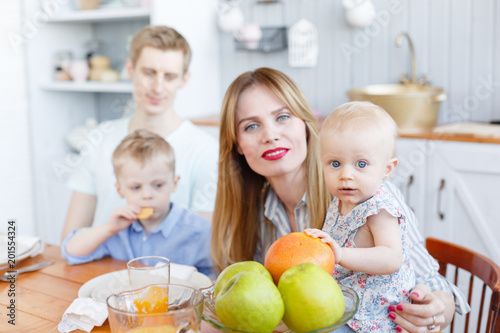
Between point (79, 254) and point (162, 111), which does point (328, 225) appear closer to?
point (79, 254)

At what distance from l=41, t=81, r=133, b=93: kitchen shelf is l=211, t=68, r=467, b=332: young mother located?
70.9 inches

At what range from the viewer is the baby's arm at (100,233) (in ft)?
4.88

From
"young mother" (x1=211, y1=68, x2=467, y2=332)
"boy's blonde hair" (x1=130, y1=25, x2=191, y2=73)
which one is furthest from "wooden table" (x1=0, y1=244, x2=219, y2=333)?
"boy's blonde hair" (x1=130, y1=25, x2=191, y2=73)

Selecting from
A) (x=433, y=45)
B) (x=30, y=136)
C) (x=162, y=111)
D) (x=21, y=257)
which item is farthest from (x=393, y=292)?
(x=30, y=136)

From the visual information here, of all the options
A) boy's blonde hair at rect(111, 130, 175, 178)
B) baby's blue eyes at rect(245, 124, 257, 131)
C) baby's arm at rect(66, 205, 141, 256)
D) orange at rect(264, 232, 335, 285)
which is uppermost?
baby's blue eyes at rect(245, 124, 257, 131)

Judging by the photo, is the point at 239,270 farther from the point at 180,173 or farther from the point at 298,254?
the point at 180,173

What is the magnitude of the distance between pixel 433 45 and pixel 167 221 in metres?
1.84

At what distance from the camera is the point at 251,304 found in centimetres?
78

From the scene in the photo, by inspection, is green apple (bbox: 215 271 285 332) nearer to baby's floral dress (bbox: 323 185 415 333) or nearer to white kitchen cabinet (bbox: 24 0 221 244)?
baby's floral dress (bbox: 323 185 415 333)

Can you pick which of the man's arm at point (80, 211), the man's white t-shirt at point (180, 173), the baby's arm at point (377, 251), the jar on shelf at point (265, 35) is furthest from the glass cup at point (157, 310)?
the jar on shelf at point (265, 35)

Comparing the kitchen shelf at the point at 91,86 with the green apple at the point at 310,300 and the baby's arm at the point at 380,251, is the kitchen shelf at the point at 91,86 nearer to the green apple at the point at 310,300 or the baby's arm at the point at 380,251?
the baby's arm at the point at 380,251

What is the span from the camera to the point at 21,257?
1.49 m

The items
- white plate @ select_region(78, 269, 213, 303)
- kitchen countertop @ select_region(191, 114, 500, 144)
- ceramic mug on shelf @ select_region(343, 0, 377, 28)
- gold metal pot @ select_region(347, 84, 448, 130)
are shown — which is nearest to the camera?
white plate @ select_region(78, 269, 213, 303)

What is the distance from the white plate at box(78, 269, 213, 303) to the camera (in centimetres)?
125
